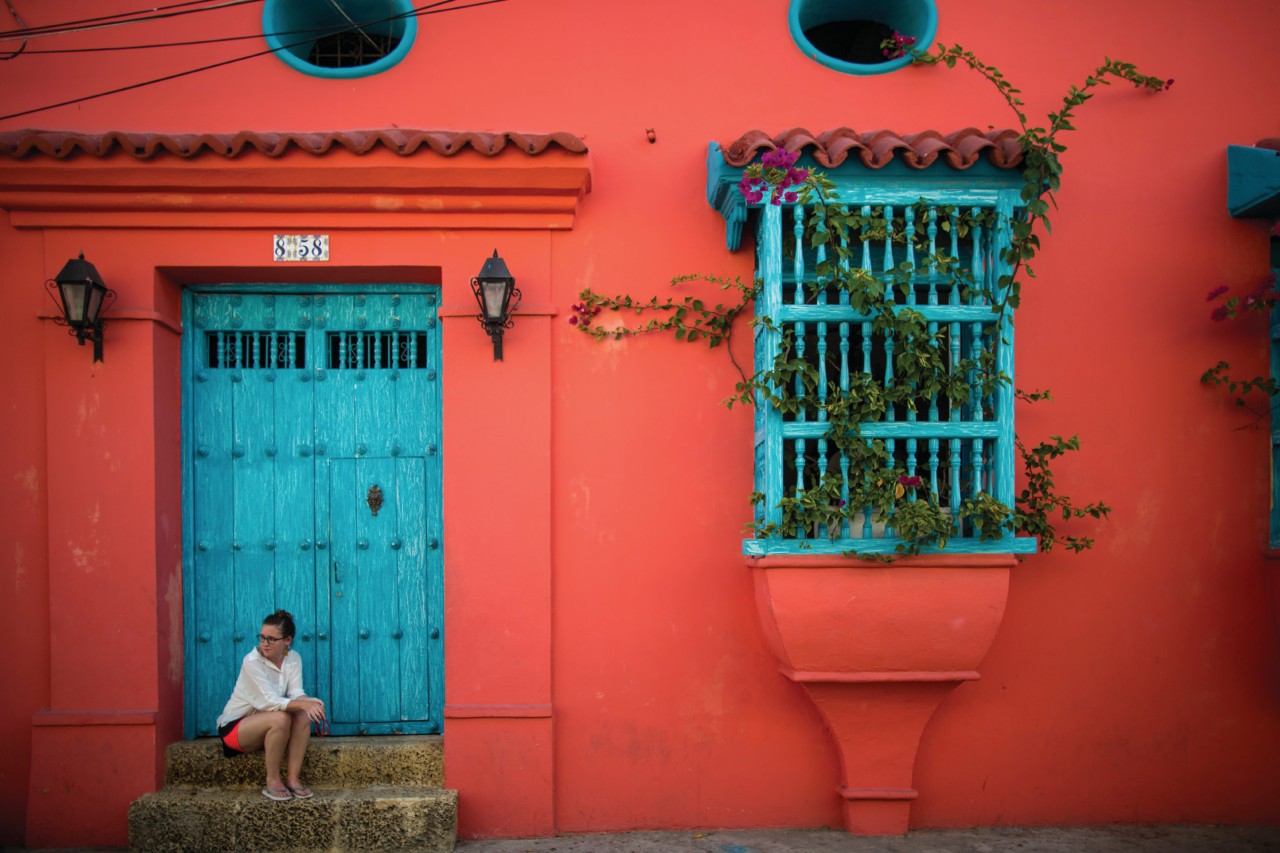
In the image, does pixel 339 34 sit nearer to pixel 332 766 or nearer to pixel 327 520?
pixel 327 520

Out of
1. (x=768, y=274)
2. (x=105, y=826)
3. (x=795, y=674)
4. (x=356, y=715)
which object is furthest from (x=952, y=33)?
(x=105, y=826)

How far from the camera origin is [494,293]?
4.60 meters

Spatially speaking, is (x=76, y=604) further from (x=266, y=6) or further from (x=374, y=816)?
(x=266, y=6)

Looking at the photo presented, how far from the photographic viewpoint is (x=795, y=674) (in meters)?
4.55

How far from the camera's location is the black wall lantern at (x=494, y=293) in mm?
4594

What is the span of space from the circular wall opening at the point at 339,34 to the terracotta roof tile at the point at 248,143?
0.57 metres

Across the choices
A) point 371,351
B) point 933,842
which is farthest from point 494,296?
point 933,842

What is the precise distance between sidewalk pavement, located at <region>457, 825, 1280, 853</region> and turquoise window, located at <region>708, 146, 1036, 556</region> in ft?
4.35

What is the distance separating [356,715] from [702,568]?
181 centimetres

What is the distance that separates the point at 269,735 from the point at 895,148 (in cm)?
366

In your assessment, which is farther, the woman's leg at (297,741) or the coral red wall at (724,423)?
the coral red wall at (724,423)

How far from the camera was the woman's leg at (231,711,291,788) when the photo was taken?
177 inches

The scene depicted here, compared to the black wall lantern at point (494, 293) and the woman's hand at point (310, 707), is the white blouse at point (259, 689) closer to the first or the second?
the woman's hand at point (310, 707)

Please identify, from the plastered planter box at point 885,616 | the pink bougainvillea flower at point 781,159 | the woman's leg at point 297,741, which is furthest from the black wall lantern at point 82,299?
the plastered planter box at point 885,616
